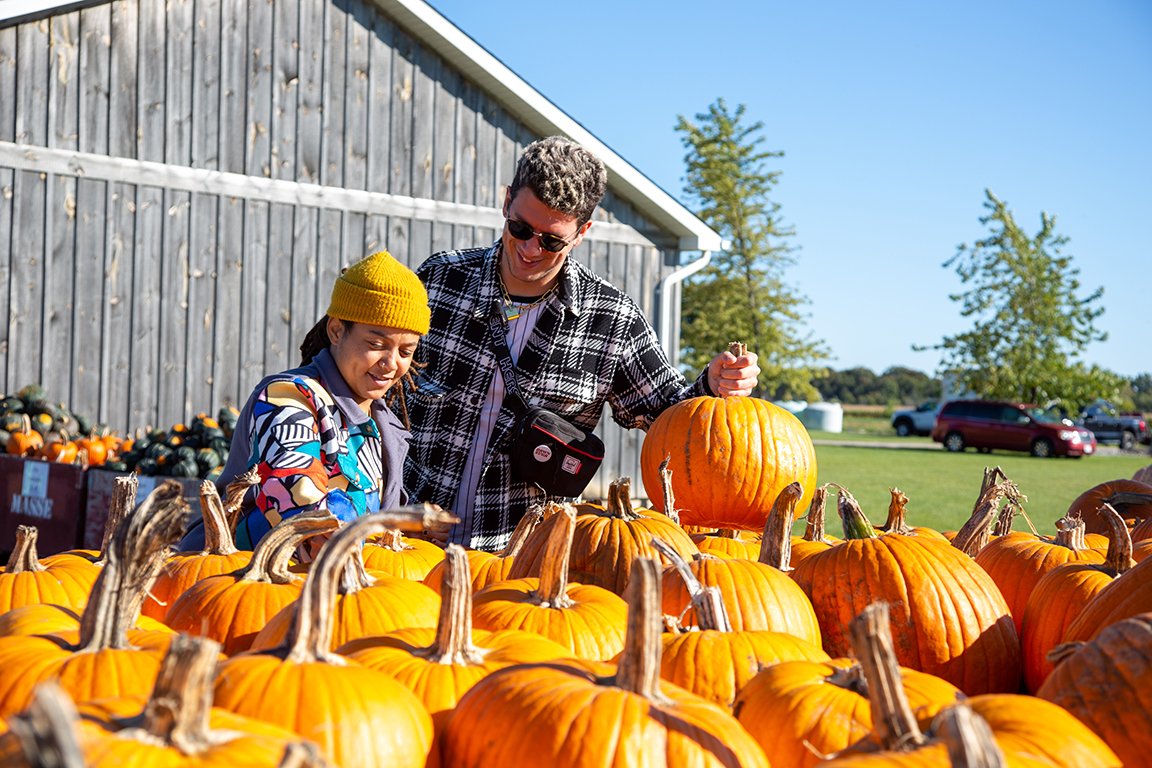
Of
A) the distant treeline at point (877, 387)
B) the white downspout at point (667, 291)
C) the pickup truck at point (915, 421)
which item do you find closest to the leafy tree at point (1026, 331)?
the pickup truck at point (915, 421)

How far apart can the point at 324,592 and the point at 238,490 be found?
128cm

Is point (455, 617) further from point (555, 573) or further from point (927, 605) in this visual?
point (927, 605)

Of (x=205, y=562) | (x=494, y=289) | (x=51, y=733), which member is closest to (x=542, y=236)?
(x=494, y=289)

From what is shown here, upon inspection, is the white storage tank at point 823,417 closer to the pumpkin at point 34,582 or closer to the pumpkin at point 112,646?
the pumpkin at point 34,582

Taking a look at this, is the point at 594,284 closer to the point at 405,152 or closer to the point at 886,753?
the point at 886,753

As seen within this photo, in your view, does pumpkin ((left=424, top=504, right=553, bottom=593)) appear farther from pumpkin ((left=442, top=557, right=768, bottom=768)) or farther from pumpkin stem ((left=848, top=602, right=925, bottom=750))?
pumpkin stem ((left=848, top=602, right=925, bottom=750))

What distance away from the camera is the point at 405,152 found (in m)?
9.67

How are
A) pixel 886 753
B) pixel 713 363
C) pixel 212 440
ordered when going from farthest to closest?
pixel 212 440 < pixel 713 363 < pixel 886 753

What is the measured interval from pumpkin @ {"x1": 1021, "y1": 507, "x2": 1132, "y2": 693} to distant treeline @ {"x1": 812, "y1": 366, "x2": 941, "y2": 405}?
91719 mm

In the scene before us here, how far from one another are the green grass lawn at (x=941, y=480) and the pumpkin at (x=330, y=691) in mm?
8294

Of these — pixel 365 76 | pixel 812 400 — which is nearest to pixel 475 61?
pixel 365 76

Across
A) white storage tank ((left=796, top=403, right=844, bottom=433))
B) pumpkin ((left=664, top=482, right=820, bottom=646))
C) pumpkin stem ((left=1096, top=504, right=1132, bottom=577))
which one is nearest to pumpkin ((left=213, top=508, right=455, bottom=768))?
pumpkin ((left=664, top=482, right=820, bottom=646))

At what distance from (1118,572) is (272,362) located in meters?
8.30

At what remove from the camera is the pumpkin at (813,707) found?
3.90ft
